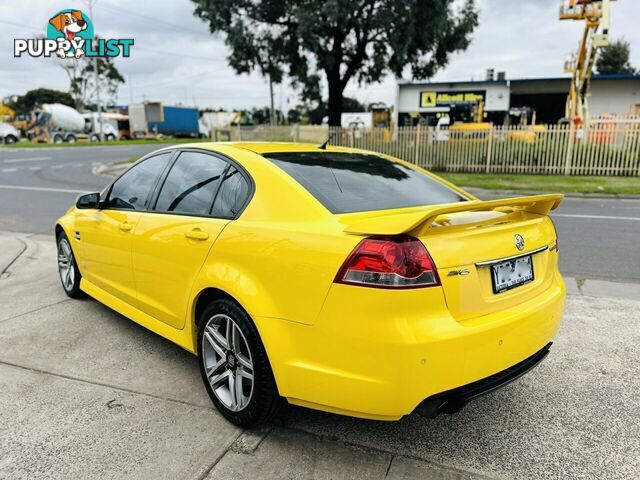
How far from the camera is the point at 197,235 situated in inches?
113

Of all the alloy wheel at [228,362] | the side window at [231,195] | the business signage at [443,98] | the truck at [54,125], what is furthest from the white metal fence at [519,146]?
the truck at [54,125]

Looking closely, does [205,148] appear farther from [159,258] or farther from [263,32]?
[263,32]

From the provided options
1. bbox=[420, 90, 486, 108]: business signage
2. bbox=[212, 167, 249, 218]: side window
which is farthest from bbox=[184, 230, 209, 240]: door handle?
bbox=[420, 90, 486, 108]: business signage

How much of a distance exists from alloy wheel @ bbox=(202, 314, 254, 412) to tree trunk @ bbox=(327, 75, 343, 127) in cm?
2026

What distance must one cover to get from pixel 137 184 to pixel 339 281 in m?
2.30

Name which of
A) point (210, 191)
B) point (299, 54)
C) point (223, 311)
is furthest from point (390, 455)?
point (299, 54)

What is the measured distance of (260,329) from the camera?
241 centimetres

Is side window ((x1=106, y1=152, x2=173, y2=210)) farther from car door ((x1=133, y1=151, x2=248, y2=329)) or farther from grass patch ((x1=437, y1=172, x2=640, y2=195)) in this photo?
grass patch ((x1=437, y1=172, x2=640, y2=195))

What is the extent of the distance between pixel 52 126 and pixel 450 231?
51302 millimetres

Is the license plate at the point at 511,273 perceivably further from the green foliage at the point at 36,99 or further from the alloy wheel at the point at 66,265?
the green foliage at the point at 36,99

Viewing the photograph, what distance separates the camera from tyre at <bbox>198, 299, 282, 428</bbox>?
248 cm

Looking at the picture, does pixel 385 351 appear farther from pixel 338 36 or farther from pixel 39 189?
pixel 338 36

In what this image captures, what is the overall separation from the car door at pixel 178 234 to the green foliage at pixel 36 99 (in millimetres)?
94603

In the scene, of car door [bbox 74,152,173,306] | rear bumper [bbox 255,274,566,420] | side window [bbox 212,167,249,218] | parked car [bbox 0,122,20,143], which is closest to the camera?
rear bumper [bbox 255,274,566,420]
